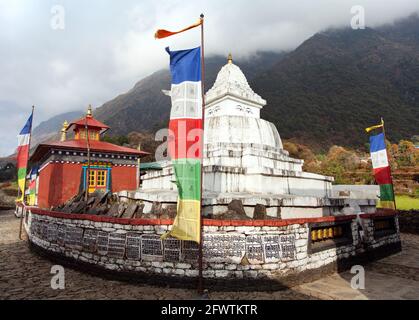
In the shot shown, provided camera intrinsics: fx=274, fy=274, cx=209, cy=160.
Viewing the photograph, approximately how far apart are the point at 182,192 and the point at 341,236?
5.67m

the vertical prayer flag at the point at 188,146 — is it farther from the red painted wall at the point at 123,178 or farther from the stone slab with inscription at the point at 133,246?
the red painted wall at the point at 123,178

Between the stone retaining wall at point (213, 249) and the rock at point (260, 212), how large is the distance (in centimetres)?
90

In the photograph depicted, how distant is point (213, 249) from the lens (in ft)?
20.0

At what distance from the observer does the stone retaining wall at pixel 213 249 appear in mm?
6098

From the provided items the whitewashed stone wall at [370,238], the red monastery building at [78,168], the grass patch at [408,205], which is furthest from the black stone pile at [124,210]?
the grass patch at [408,205]

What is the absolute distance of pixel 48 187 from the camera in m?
17.3

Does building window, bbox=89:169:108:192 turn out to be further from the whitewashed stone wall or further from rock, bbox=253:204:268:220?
the whitewashed stone wall

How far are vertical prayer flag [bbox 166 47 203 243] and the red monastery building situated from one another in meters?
12.2

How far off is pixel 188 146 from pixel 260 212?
2989 millimetres

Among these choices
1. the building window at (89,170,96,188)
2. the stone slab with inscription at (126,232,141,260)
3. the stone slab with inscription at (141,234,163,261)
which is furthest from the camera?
the building window at (89,170,96,188)

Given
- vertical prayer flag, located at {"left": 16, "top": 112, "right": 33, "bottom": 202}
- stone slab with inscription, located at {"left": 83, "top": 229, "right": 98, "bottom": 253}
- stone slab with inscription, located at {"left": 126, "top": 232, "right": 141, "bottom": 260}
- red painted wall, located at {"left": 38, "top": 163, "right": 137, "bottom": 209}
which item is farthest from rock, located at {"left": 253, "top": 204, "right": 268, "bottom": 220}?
red painted wall, located at {"left": 38, "top": 163, "right": 137, "bottom": 209}

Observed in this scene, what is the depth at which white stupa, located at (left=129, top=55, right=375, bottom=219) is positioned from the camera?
27.0ft
